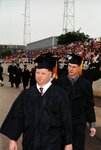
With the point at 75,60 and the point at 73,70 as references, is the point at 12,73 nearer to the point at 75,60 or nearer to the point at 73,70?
the point at 75,60

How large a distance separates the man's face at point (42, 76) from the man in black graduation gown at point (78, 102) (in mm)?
1825

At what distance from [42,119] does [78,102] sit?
210 cm

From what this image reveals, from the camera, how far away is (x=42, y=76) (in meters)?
6.20

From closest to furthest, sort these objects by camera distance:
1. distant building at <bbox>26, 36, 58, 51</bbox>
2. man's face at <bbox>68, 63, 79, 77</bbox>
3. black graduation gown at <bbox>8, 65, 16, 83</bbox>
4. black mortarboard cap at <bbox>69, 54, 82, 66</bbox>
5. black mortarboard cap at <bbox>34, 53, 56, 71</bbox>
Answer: black mortarboard cap at <bbox>34, 53, 56, 71</bbox>, man's face at <bbox>68, 63, 79, 77</bbox>, black mortarboard cap at <bbox>69, 54, 82, 66</bbox>, black graduation gown at <bbox>8, 65, 16, 83</bbox>, distant building at <bbox>26, 36, 58, 51</bbox>

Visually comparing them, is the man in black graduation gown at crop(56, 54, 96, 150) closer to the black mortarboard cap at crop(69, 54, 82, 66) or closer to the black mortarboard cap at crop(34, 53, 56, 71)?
the black mortarboard cap at crop(69, 54, 82, 66)

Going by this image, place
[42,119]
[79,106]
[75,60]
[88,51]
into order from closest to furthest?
[42,119]
[79,106]
[75,60]
[88,51]

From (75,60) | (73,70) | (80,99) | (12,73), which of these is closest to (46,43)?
(12,73)

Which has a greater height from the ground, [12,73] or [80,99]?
[80,99]

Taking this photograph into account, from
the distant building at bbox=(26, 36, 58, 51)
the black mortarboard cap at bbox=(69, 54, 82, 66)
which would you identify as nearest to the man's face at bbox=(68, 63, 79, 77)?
the black mortarboard cap at bbox=(69, 54, 82, 66)

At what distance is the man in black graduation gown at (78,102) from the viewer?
796 cm

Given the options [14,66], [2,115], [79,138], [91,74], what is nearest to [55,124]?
[79,138]

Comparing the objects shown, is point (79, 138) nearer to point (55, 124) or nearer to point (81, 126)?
point (81, 126)

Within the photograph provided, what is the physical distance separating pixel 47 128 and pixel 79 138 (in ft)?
6.44

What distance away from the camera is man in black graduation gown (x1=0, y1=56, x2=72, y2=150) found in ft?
20.0
